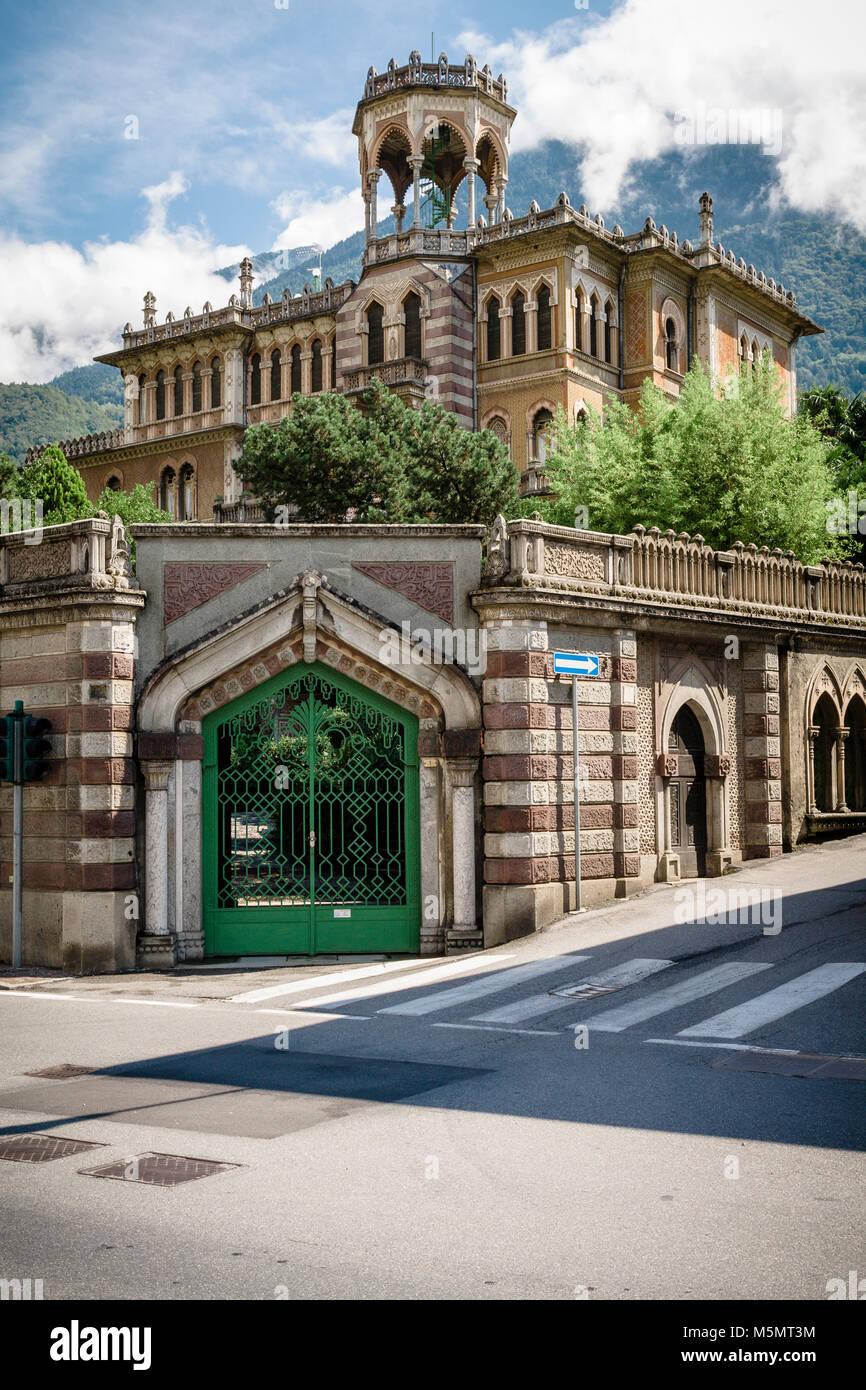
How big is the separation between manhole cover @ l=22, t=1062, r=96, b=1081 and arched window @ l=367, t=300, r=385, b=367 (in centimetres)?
4101

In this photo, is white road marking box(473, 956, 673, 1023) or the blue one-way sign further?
the blue one-way sign

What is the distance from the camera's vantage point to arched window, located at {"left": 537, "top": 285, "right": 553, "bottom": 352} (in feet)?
149

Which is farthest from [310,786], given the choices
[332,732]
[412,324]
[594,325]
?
[412,324]

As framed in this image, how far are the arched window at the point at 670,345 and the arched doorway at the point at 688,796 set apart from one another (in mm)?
30862

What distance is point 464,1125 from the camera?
8.44m

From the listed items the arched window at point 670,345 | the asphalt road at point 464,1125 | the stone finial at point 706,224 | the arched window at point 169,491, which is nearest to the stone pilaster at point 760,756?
the asphalt road at point 464,1125

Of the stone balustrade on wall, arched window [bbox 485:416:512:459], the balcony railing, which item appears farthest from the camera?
the balcony railing

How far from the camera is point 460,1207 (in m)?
6.71

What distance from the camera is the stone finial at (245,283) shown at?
57000mm

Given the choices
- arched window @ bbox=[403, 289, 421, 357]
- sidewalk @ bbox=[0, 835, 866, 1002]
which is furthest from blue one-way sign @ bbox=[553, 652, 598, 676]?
arched window @ bbox=[403, 289, 421, 357]

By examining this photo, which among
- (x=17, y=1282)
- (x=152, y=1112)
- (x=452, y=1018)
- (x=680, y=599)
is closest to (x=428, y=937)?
(x=452, y=1018)

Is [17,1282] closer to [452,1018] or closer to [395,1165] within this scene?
[395,1165]

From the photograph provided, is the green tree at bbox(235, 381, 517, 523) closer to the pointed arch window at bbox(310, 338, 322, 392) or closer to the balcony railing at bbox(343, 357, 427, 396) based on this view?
the balcony railing at bbox(343, 357, 427, 396)

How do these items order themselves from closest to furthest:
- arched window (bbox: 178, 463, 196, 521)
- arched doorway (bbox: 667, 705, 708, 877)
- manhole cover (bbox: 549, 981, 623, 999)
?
1. manhole cover (bbox: 549, 981, 623, 999)
2. arched doorway (bbox: 667, 705, 708, 877)
3. arched window (bbox: 178, 463, 196, 521)
